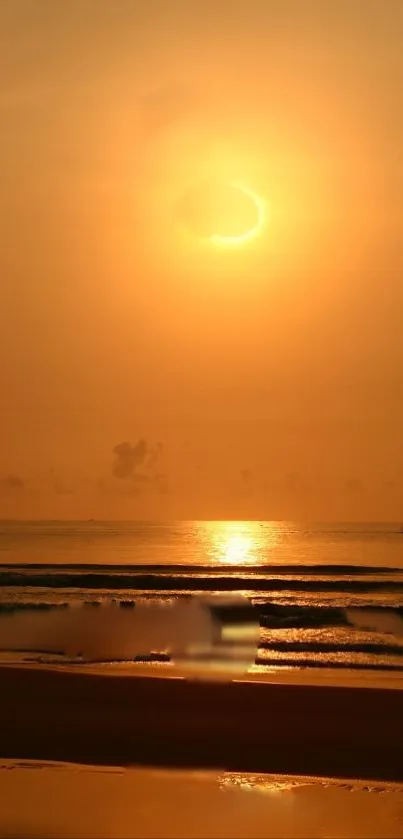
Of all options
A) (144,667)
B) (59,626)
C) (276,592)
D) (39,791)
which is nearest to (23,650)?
(144,667)

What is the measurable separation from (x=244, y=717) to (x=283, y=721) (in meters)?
0.50

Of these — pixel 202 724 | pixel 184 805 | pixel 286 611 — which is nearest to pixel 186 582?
pixel 286 611

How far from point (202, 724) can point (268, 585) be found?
85.6 ft

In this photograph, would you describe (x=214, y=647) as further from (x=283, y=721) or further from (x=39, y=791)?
(x=39, y=791)

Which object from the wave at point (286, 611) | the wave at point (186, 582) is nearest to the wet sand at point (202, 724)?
the wave at point (286, 611)

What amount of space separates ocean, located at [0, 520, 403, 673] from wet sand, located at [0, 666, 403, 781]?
3.36 m

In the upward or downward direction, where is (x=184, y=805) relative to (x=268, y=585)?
downward

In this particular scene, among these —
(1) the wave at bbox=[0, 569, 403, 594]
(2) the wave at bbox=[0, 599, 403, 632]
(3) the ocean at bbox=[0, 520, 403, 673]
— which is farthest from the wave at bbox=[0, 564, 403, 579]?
(2) the wave at bbox=[0, 599, 403, 632]

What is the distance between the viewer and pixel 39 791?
6273mm

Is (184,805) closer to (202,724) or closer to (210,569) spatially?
(202,724)

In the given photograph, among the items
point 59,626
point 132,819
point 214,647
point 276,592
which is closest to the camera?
point 132,819

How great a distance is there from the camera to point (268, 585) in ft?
111

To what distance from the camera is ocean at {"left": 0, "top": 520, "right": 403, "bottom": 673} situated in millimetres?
16062

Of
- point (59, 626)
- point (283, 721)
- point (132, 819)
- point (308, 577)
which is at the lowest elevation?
point (132, 819)
